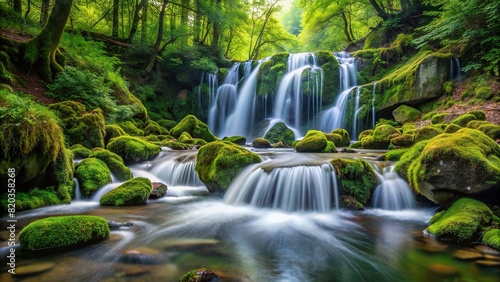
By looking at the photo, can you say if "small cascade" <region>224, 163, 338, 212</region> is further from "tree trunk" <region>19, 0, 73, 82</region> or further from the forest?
"tree trunk" <region>19, 0, 73, 82</region>

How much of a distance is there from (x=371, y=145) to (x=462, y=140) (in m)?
6.77

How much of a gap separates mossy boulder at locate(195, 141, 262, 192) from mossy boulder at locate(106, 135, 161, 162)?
307 cm

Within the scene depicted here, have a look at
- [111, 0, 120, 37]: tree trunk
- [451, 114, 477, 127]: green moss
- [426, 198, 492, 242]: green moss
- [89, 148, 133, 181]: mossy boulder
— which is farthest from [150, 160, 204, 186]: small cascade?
[111, 0, 120, 37]: tree trunk

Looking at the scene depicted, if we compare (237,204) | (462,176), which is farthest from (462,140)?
(237,204)

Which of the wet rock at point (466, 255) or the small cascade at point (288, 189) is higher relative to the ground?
the small cascade at point (288, 189)

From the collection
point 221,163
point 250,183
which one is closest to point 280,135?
point 221,163

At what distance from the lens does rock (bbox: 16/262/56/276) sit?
119 inches

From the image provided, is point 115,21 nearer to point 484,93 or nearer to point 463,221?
point 484,93

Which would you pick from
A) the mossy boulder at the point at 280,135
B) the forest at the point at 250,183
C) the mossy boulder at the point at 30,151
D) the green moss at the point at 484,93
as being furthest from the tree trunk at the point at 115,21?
the green moss at the point at 484,93

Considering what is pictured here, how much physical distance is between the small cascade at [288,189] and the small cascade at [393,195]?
37.6 inches

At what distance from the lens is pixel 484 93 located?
12258 millimetres

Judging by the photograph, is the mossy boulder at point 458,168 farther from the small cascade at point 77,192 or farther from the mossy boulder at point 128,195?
the small cascade at point 77,192

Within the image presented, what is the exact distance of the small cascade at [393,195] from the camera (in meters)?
6.05

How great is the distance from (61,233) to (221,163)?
391 cm
